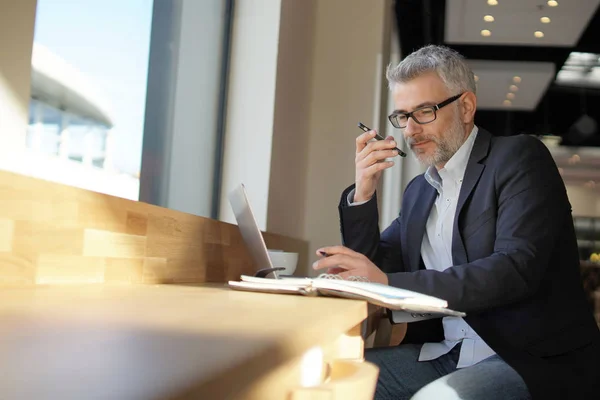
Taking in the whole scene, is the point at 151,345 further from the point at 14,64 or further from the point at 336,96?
the point at 336,96

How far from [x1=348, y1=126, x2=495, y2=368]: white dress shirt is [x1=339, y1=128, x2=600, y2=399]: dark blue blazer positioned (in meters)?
0.05

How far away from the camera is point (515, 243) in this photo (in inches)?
60.2

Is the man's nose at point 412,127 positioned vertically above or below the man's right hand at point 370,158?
above

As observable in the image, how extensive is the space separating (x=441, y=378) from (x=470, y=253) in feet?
1.23

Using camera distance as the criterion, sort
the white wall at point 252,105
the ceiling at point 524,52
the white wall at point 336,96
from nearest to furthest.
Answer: the white wall at point 252,105 < the white wall at point 336,96 < the ceiling at point 524,52

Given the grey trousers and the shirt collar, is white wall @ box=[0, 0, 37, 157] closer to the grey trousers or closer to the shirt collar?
the grey trousers

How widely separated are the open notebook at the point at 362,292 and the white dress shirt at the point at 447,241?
0.48 metres

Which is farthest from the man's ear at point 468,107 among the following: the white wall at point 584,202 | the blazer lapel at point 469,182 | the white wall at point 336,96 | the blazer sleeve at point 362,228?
the white wall at point 584,202

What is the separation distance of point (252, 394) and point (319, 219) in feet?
9.63

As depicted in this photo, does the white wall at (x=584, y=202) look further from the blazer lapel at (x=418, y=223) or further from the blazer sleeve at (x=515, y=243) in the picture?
the blazer sleeve at (x=515, y=243)

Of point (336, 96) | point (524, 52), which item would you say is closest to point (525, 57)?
point (524, 52)

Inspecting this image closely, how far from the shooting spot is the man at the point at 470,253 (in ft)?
4.68

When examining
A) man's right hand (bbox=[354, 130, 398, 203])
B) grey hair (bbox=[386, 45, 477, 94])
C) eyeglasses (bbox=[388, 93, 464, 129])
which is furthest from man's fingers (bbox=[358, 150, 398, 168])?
grey hair (bbox=[386, 45, 477, 94])

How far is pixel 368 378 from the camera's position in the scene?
571 mm
